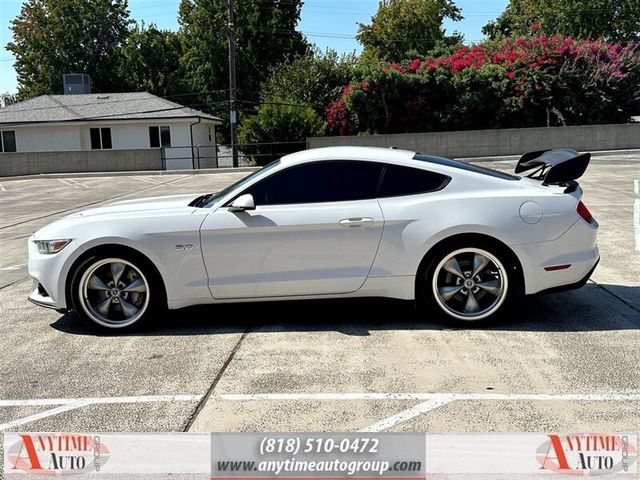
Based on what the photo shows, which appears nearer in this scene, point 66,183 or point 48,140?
point 66,183

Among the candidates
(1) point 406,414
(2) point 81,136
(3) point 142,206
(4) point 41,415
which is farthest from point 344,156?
(2) point 81,136

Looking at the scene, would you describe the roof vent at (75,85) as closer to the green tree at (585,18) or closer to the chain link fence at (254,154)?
the chain link fence at (254,154)

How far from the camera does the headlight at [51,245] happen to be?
17.5ft

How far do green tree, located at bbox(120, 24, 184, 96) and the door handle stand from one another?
52.1m

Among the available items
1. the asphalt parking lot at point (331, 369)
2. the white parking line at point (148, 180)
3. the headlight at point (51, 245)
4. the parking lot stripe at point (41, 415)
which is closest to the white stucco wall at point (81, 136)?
the white parking line at point (148, 180)

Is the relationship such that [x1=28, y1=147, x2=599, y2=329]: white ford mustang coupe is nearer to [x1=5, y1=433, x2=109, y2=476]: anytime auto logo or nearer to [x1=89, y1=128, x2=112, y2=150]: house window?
[x1=5, y1=433, x2=109, y2=476]: anytime auto logo

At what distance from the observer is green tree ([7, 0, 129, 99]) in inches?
2215

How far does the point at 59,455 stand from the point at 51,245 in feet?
8.40

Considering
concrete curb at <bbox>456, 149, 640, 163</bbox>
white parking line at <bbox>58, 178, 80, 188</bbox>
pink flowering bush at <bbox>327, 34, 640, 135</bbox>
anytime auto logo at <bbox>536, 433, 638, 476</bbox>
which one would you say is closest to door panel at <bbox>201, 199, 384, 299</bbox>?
anytime auto logo at <bbox>536, 433, 638, 476</bbox>

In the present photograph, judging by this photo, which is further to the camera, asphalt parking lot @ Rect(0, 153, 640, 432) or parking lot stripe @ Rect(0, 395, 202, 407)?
parking lot stripe @ Rect(0, 395, 202, 407)

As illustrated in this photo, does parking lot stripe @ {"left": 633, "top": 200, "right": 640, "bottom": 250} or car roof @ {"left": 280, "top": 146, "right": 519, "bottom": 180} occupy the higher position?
car roof @ {"left": 280, "top": 146, "right": 519, "bottom": 180}

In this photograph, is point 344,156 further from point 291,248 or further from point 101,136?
point 101,136

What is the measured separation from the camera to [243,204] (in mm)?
5184

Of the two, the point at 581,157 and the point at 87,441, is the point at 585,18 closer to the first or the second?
the point at 581,157
